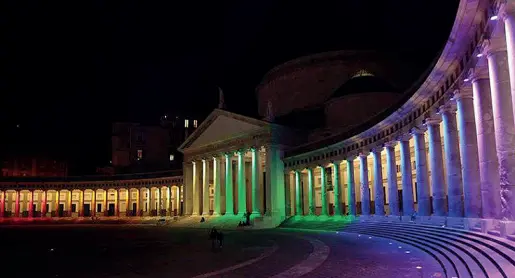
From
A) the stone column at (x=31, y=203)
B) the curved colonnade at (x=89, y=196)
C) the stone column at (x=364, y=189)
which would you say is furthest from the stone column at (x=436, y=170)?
the stone column at (x=31, y=203)

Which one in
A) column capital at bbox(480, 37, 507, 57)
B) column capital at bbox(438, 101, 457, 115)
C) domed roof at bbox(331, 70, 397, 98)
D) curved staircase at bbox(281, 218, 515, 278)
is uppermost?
domed roof at bbox(331, 70, 397, 98)

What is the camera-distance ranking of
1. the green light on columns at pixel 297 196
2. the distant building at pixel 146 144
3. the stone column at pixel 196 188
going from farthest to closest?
1. the distant building at pixel 146 144
2. the stone column at pixel 196 188
3. the green light on columns at pixel 297 196

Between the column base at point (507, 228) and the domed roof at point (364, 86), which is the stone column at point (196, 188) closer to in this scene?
the domed roof at point (364, 86)

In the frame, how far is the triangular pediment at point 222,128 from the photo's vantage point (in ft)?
188

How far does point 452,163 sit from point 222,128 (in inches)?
1620

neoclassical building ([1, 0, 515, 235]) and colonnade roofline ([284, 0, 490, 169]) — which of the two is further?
colonnade roofline ([284, 0, 490, 169])

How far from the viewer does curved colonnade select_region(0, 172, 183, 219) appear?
86.1 meters

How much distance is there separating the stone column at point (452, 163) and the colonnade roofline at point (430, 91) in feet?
2.57

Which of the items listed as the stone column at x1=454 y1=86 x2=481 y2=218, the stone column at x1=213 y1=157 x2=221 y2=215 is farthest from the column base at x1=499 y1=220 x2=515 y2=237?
the stone column at x1=213 y1=157 x2=221 y2=215

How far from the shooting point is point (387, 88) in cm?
5541

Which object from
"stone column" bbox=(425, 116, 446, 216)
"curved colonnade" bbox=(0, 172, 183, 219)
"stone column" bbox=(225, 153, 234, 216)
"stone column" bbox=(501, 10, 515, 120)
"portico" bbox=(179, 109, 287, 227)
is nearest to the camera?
"stone column" bbox=(501, 10, 515, 120)

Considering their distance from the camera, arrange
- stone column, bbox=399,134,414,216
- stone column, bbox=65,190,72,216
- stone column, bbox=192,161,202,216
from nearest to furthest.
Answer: stone column, bbox=399,134,414,216 < stone column, bbox=192,161,202,216 < stone column, bbox=65,190,72,216

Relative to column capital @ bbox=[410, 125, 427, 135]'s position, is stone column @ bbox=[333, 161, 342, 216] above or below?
below

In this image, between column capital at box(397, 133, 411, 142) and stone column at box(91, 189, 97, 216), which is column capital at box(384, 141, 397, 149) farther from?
stone column at box(91, 189, 97, 216)
